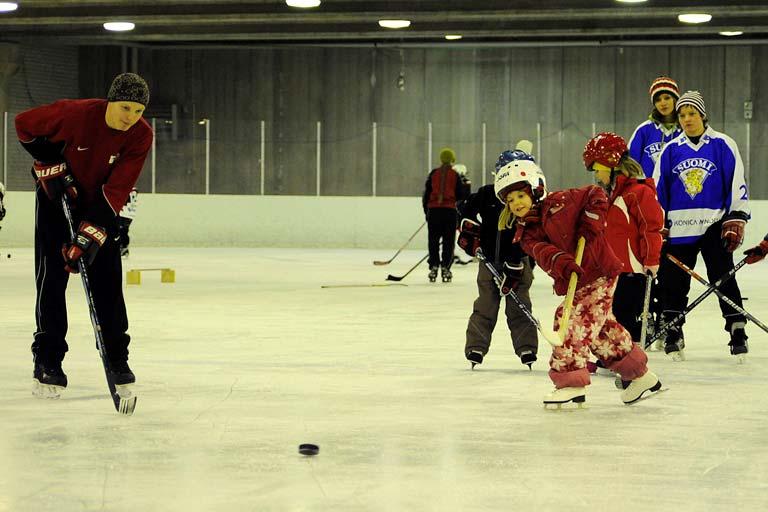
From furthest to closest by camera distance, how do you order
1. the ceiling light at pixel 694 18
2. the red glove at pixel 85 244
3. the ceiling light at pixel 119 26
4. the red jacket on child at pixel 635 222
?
the ceiling light at pixel 119 26 → the ceiling light at pixel 694 18 → the red jacket on child at pixel 635 222 → the red glove at pixel 85 244

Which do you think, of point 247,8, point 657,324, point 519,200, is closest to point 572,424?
point 519,200

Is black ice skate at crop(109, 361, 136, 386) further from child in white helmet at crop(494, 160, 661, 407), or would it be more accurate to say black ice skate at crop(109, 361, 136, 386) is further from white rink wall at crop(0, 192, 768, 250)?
white rink wall at crop(0, 192, 768, 250)

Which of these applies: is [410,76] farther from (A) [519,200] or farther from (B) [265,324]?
(A) [519,200]

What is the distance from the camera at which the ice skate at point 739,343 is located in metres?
6.12

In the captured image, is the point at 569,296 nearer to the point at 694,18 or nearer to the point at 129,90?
the point at 129,90

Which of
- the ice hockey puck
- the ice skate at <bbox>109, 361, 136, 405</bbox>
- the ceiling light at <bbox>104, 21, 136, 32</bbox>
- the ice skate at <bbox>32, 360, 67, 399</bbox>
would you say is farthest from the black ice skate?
the ceiling light at <bbox>104, 21, 136, 32</bbox>

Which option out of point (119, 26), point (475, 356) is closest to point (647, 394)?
point (475, 356)

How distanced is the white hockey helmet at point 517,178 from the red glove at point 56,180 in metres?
1.52

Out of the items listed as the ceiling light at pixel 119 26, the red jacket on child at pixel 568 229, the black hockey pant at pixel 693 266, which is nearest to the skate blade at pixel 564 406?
the red jacket on child at pixel 568 229

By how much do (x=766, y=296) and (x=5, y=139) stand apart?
38.3ft

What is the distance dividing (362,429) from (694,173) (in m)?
2.73

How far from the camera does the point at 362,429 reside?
419 cm

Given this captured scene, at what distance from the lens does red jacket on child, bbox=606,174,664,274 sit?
5.32 meters

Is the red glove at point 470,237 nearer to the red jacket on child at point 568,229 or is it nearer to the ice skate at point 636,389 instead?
the red jacket on child at point 568,229
